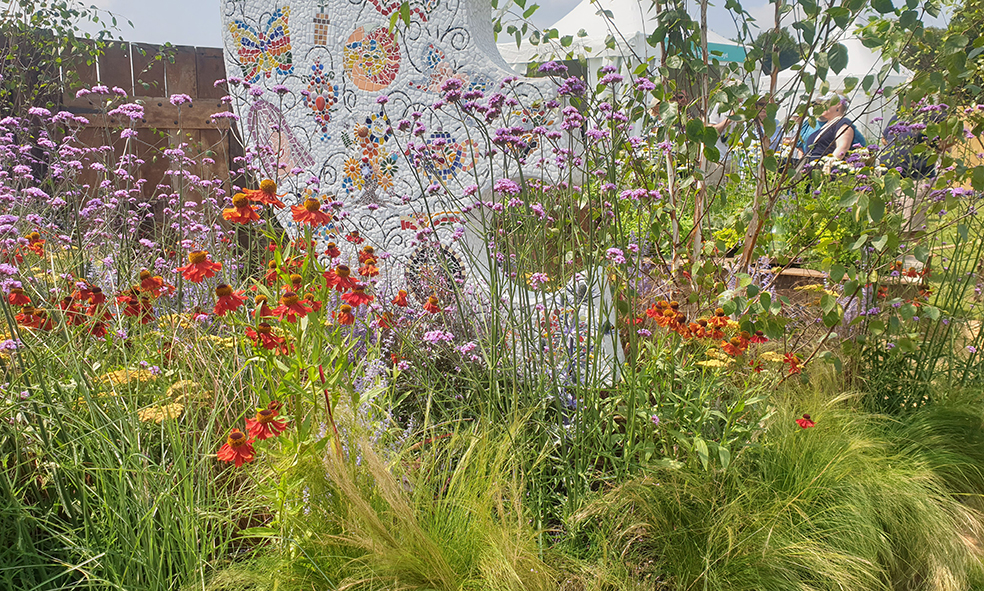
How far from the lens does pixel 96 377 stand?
6.04ft

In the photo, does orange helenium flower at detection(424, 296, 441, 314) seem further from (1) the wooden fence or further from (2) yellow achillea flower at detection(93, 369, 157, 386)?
(1) the wooden fence

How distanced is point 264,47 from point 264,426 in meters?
2.34

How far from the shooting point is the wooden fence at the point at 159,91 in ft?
17.6

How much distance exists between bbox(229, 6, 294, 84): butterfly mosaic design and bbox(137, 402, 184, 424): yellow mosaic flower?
6.15 ft

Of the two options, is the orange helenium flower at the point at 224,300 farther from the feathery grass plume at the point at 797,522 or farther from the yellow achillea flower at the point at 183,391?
the feathery grass plume at the point at 797,522

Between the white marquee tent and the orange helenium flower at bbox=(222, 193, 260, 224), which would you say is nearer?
the orange helenium flower at bbox=(222, 193, 260, 224)

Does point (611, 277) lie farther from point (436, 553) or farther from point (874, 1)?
point (874, 1)

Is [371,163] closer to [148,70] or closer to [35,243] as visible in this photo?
[35,243]

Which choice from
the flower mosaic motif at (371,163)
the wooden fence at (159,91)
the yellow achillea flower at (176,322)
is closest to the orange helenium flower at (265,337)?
the yellow achillea flower at (176,322)

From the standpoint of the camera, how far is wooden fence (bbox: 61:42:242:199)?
5.38 metres

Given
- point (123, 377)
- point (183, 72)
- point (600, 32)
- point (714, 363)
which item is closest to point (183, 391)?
point (123, 377)

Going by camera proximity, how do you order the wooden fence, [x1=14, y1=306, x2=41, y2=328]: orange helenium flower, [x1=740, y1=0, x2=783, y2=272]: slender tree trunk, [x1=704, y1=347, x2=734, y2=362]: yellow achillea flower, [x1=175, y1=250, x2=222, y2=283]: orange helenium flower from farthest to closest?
the wooden fence, [x1=740, y1=0, x2=783, y2=272]: slender tree trunk, [x1=704, y1=347, x2=734, y2=362]: yellow achillea flower, [x1=14, y1=306, x2=41, y2=328]: orange helenium flower, [x1=175, y1=250, x2=222, y2=283]: orange helenium flower

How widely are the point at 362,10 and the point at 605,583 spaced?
8.69 feet

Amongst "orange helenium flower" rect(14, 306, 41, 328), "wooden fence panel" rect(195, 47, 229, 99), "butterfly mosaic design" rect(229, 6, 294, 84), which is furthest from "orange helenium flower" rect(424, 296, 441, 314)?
"wooden fence panel" rect(195, 47, 229, 99)
